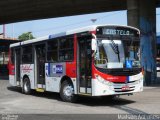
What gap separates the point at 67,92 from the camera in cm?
1619

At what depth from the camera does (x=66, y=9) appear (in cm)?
3569

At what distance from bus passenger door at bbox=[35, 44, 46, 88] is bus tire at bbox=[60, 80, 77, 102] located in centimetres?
223

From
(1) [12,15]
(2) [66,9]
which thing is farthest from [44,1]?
(1) [12,15]

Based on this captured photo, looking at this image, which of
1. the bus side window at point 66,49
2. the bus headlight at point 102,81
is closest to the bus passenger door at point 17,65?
the bus side window at point 66,49

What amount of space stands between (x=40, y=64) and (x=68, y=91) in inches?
129

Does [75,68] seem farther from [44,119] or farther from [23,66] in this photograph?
[23,66]

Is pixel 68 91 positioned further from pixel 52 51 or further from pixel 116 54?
pixel 116 54

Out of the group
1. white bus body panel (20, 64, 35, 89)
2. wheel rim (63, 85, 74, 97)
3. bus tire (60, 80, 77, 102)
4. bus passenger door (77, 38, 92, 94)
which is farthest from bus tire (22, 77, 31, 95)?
bus passenger door (77, 38, 92, 94)

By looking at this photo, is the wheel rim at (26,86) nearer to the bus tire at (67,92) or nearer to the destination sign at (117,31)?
the bus tire at (67,92)

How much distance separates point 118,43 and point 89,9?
21035 mm

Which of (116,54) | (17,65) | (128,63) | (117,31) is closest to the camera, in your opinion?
(116,54)

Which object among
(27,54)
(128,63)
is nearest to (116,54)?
(128,63)

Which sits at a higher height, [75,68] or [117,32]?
[117,32]

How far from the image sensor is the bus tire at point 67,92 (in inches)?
626
